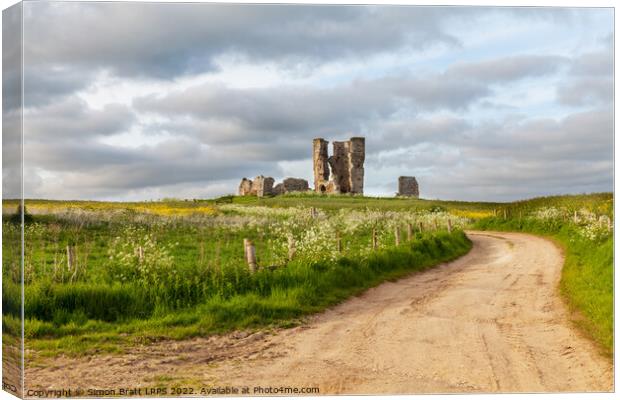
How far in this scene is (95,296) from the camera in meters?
12.0

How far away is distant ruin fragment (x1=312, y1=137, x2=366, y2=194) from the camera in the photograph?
594 inches

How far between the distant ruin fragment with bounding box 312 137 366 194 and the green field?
1.99 feet

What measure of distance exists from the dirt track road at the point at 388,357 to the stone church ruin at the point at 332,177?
367 cm

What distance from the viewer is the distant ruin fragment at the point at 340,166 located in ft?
49.5

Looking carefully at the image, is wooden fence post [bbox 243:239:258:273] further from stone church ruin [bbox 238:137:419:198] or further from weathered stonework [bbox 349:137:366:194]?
weathered stonework [bbox 349:137:366:194]

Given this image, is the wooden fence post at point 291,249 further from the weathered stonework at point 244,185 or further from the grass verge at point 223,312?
the weathered stonework at point 244,185

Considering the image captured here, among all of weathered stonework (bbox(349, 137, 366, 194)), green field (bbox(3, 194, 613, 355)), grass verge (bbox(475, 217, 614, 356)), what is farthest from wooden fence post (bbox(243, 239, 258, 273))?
grass verge (bbox(475, 217, 614, 356))

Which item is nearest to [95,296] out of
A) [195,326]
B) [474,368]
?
[195,326]

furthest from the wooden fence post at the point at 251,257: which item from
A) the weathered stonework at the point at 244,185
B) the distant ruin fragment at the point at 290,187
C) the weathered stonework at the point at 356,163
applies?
the weathered stonework at the point at 356,163

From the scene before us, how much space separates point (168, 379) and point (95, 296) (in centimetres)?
364

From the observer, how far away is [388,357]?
998 cm

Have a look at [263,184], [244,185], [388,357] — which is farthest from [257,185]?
[388,357]

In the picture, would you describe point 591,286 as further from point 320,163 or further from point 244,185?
point 244,185

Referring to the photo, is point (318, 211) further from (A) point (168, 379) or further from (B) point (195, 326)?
(A) point (168, 379)
